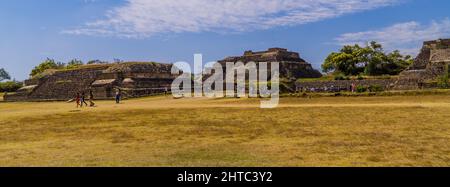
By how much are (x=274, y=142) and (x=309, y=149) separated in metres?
1.17

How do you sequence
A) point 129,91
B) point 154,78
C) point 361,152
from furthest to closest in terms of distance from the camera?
point 154,78 < point 129,91 < point 361,152

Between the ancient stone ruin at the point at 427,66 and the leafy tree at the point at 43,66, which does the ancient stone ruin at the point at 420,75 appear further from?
the leafy tree at the point at 43,66

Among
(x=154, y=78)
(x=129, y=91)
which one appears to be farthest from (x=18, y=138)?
(x=154, y=78)

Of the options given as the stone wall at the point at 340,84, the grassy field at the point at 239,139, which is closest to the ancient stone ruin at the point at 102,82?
the stone wall at the point at 340,84

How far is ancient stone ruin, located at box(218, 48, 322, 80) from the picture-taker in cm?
4566

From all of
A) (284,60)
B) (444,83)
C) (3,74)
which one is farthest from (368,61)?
(3,74)

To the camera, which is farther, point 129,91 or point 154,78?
point 154,78

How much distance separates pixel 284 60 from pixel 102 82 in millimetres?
19237

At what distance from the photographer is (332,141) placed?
32.6 ft

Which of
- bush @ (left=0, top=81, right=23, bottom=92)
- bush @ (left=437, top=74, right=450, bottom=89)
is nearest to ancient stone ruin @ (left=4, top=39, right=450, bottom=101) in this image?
bush @ (left=437, top=74, right=450, bottom=89)

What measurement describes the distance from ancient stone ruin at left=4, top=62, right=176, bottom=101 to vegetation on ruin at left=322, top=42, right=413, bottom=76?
61.2ft

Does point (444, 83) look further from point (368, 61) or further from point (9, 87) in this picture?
point (9, 87)

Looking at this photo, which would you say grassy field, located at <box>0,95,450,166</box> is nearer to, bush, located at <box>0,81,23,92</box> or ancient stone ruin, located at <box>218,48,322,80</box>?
ancient stone ruin, located at <box>218,48,322,80</box>
